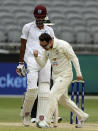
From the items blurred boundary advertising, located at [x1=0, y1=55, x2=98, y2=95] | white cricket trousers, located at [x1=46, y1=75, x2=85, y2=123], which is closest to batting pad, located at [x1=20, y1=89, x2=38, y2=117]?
white cricket trousers, located at [x1=46, y1=75, x2=85, y2=123]

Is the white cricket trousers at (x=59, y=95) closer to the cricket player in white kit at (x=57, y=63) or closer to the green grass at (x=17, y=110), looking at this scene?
the cricket player in white kit at (x=57, y=63)

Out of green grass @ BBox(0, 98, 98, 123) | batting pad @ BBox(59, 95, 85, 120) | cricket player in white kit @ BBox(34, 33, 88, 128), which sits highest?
cricket player in white kit @ BBox(34, 33, 88, 128)

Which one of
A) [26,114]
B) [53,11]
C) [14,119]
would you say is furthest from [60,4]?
[26,114]

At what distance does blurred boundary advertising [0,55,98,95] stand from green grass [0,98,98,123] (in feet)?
2.62

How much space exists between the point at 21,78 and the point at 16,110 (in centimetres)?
353

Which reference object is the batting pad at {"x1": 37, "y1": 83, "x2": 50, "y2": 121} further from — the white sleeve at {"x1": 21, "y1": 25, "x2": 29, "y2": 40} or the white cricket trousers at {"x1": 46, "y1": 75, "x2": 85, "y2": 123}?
the white sleeve at {"x1": 21, "y1": 25, "x2": 29, "y2": 40}

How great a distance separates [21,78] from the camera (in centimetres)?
1731

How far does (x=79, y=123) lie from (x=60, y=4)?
13.2 m

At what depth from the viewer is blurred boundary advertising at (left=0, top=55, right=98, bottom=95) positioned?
56.8 feet

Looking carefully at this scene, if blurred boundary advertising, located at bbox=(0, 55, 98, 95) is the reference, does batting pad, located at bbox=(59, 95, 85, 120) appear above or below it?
above

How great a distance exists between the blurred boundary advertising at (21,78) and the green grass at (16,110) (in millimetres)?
798

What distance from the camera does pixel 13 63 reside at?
689 inches

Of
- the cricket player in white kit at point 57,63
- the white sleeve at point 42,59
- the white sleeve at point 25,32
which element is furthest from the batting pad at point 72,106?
the white sleeve at point 25,32

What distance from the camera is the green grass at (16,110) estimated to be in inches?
455
